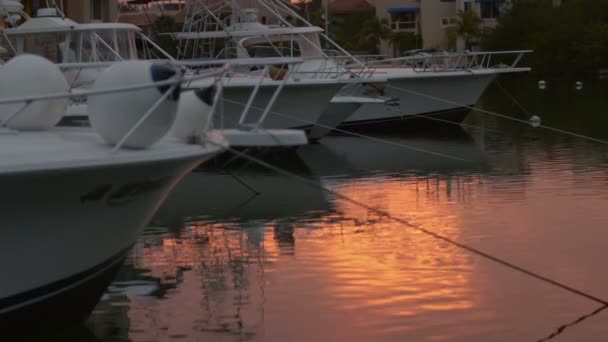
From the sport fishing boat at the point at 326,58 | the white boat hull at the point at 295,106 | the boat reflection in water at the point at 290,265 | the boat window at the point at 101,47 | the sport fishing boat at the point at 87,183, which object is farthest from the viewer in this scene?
the sport fishing boat at the point at 326,58

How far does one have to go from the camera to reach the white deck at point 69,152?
→ 9016 millimetres

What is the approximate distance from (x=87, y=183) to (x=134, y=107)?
0.67 metres

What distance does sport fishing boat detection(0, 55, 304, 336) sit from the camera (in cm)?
932

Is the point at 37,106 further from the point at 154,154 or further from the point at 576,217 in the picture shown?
the point at 576,217

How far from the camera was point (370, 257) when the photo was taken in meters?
13.9

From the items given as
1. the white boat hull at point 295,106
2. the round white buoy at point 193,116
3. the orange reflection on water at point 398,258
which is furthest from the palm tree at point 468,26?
the round white buoy at point 193,116

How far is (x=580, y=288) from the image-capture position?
12234 mm

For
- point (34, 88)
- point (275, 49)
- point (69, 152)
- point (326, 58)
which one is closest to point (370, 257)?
point (34, 88)

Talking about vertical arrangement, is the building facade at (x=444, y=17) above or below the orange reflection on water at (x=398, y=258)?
above

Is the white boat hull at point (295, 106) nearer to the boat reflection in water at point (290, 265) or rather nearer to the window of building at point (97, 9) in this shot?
the boat reflection in water at point (290, 265)

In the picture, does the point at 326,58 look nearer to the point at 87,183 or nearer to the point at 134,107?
the point at 134,107

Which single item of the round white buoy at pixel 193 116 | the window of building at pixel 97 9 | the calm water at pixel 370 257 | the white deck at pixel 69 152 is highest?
the window of building at pixel 97 9

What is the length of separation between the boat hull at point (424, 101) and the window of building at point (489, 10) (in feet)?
211

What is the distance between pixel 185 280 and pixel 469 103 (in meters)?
23.1
